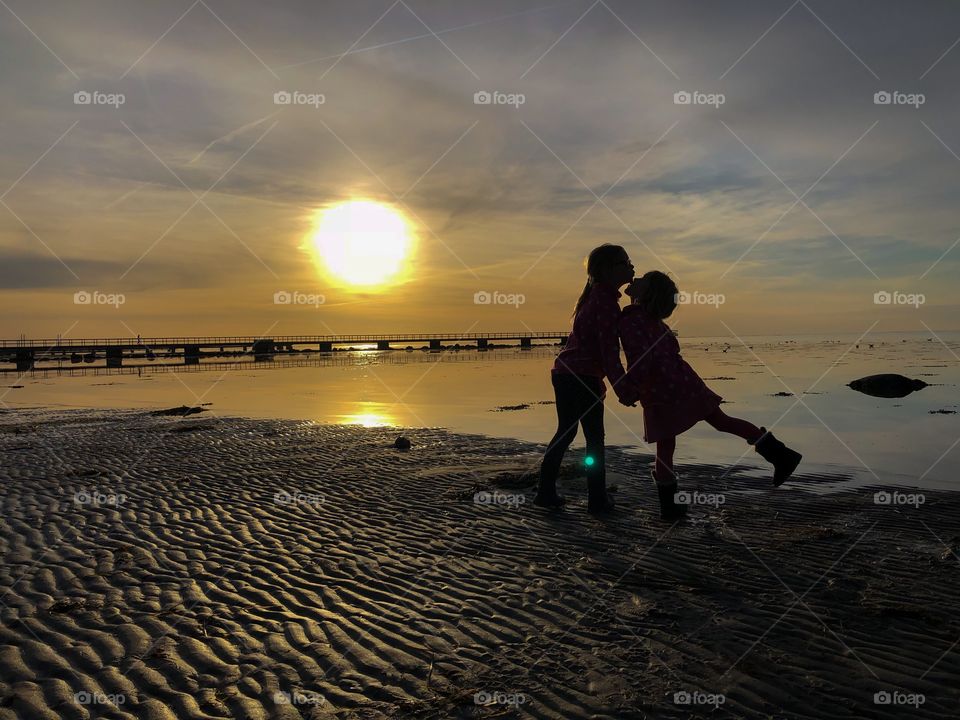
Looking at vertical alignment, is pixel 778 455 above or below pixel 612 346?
below

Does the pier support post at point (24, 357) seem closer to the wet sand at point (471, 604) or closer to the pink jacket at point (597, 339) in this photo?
the wet sand at point (471, 604)

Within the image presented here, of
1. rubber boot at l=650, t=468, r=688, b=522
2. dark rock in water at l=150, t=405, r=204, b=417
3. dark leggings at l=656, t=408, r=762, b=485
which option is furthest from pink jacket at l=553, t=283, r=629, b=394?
dark rock in water at l=150, t=405, r=204, b=417

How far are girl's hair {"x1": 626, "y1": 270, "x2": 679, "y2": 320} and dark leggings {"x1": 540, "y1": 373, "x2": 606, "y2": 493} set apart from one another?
1079mm

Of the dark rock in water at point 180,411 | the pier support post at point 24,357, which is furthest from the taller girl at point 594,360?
the pier support post at point 24,357

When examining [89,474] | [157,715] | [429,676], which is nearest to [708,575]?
[429,676]

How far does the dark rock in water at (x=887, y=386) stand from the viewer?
26203 millimetres

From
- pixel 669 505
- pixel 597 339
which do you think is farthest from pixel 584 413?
pixel 669 505

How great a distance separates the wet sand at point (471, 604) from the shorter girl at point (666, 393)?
2.35 ft

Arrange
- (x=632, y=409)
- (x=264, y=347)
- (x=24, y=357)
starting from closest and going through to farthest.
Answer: (x=632, y=409), (x=24, y=357), (x=264, y=347)

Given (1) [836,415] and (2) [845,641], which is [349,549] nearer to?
(2) [845,641]

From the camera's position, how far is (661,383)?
7539mm

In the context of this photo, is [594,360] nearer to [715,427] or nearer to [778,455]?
[715,427]

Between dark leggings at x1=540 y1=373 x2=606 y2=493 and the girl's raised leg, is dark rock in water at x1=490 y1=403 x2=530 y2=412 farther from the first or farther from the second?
the girl's raised leg

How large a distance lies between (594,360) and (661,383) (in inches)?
33.0
